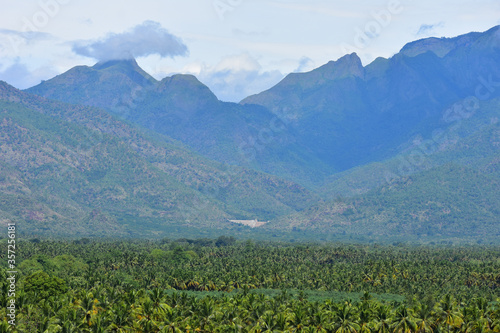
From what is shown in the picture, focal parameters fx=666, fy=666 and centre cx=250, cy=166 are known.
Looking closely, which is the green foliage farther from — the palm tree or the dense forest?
the palm tree

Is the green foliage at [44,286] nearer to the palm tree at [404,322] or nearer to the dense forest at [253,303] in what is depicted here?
the dense forest at [253,303]

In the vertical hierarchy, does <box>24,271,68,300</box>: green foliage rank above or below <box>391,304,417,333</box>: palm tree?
above

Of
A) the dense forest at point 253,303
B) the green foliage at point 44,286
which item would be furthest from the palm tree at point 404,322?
the green foliage at point 44,286

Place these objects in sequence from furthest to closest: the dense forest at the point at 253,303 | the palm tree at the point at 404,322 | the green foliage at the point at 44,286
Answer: the green foliage at the point at 44,286 < the dense forest at the point at 253,303 < the palm tree at the point at 404,322

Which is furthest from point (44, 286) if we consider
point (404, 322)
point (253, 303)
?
A: point (404, 322)

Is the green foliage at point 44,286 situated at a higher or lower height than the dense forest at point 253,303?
higher

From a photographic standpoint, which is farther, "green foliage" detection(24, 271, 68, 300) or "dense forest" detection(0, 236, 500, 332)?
"green foliage" detection(24, 271, 68, 300)

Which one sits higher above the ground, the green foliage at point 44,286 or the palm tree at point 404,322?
the green foliage at point 44,286

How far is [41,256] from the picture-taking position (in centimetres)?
19262

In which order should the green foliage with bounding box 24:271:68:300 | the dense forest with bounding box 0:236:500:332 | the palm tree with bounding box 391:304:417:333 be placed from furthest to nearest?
the green foliage with bounding box 24:271:68:300 → the dense forest with bounding box 0:236:500:332 → the palm tree with bounding box 391:304:417:333

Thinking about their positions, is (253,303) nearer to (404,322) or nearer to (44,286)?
(404,322)

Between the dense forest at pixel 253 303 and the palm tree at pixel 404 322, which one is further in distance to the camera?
the dense forest at pixel 253 303

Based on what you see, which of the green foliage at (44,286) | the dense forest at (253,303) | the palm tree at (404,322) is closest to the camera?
the palm tree at (404,322)

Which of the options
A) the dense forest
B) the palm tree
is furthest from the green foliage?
the palm tree
